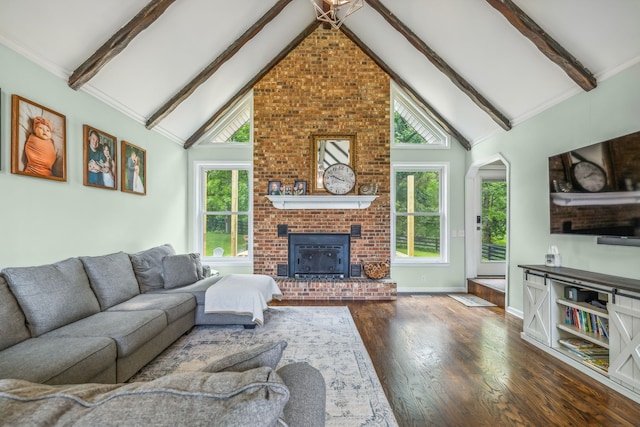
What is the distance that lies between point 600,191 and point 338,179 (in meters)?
3.41

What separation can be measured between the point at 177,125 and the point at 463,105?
4298 millimetres

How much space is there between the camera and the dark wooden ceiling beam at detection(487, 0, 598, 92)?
3002 millimetres

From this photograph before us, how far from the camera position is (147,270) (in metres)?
3.62

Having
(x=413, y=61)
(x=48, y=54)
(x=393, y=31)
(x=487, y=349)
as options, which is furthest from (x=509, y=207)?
(x=48, y=54)

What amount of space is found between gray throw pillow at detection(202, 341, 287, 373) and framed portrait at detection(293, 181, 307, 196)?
4448 mm

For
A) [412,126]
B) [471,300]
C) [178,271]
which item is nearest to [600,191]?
[471,300]

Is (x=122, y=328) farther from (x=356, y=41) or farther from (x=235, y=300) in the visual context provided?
(x=356, y=41)

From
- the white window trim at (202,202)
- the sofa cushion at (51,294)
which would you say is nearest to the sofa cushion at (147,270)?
the sofa cushion at (51,294)

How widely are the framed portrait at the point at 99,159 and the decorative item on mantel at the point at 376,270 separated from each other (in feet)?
12.1

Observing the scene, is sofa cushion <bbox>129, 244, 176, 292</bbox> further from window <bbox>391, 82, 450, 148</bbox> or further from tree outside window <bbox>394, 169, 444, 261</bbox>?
window <bbox>391, 82, 450, 148</bbox>

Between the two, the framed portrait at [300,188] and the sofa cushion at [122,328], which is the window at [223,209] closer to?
the framed portrait at [300,188]

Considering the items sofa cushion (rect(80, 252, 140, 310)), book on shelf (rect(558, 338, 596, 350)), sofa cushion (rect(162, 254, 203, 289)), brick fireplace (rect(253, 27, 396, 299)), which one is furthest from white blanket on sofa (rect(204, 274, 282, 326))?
book on shelf (rect(558, 338, 596, 350))

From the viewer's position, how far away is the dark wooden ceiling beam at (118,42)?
301 cm

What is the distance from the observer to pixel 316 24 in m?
5.34
